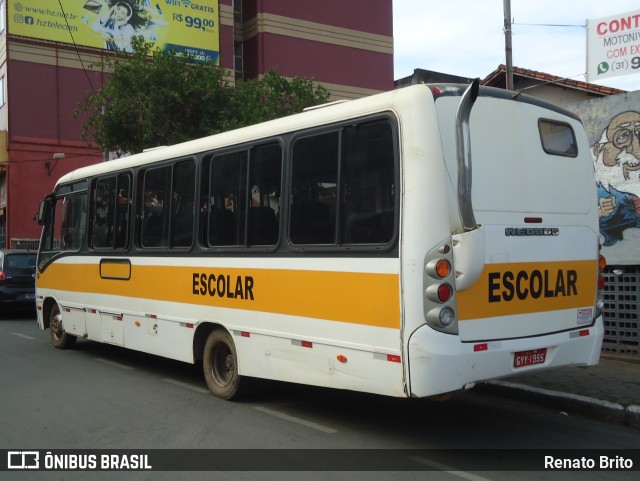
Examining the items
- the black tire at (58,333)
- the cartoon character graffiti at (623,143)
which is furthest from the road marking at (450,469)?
the black tire at (58,333)

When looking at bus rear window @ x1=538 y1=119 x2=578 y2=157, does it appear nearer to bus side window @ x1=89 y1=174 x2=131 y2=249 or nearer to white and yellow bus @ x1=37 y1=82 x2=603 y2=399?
white and yellow bus @ x1=37 y1=82 x2=603 y2=399

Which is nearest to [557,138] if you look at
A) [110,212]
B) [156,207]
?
[156,207]

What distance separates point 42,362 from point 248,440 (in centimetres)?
545

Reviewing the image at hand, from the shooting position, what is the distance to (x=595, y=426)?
20.5 feet

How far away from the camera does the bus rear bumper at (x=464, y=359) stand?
15.6ft

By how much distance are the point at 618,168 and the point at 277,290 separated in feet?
20.5

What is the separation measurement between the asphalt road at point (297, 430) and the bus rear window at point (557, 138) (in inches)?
103

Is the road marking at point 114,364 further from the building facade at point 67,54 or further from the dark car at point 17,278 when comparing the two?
the building facade at point 67,54

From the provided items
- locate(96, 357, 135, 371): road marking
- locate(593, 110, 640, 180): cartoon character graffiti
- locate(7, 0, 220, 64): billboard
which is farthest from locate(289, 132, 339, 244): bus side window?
locate(7, 0, 220, 64): billboard

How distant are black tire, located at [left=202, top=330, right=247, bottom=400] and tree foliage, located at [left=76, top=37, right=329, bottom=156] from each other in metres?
8.61

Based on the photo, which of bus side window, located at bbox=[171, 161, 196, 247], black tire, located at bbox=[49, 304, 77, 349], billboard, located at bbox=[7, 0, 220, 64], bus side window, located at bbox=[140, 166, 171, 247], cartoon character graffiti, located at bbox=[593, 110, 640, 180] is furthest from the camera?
billboard, located at bbox=[7, 0, 220, 64]

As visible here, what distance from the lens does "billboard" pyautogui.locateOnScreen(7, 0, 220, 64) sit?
89.3 ft

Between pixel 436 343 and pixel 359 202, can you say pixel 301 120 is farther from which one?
pixel 436 343

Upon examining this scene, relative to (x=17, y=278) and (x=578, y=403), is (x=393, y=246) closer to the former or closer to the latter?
(x=578, y=403)
